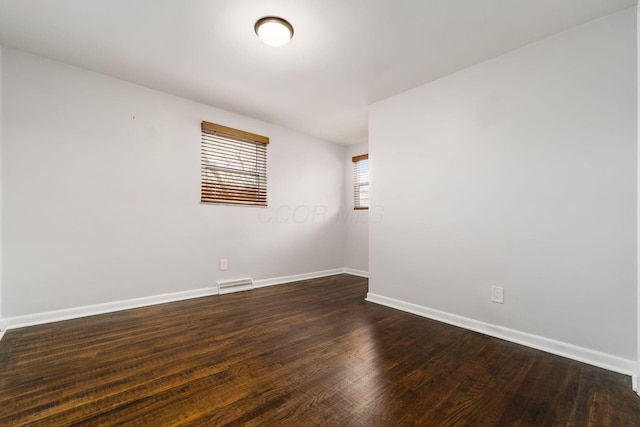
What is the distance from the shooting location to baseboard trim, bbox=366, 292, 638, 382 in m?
1.79

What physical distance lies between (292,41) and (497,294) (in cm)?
275

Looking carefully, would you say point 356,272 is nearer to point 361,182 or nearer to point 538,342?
point 361,182

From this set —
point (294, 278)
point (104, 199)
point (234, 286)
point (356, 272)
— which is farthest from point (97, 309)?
point (356, 272)

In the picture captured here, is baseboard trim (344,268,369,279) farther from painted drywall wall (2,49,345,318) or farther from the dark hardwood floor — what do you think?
the dark hardwood floor

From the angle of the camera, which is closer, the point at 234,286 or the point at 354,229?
the point at 234,286

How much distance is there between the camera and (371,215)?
11.2 feet

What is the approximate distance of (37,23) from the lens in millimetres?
2061

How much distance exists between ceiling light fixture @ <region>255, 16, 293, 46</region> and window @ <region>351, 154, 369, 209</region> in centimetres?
304

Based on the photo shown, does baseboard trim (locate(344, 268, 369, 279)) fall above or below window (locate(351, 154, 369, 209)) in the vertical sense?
below

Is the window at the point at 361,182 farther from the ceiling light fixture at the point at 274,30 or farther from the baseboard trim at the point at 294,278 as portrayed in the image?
the ceiling light fixture at the point at 274,30

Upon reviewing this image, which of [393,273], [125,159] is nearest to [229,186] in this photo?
[125,159]

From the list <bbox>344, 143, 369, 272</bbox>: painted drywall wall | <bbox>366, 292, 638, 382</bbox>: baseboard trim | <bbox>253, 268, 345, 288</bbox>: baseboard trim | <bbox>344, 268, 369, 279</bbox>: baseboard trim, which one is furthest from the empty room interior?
<bbox>344, 143, 369, 272</bbox>: painted drywall wall

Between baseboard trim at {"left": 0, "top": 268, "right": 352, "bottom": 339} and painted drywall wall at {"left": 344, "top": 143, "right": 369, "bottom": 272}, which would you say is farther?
painted drywall wall at {"left": 344, "top": 143, "right": 369, "bottom": 272}

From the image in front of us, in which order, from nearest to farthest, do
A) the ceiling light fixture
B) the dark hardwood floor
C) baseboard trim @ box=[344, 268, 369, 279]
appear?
the dark hardwood floor
the ceiling light fixture
baseboard trim @ box=[344, 268, 369, 279]
